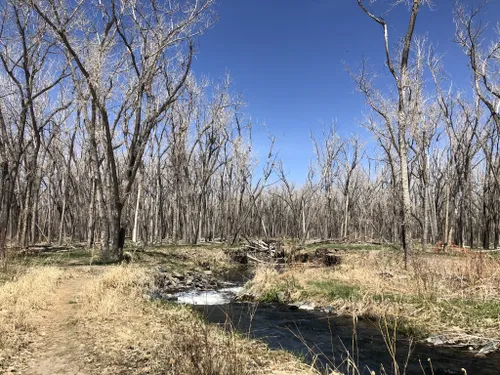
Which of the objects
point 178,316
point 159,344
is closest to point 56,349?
point 159,344

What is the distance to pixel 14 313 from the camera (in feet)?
21.3

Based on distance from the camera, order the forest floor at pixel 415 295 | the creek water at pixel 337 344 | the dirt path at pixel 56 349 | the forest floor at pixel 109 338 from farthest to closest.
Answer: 1. the forest floor at pixel 415 295
2. the creek water at pixel 337 344
3. the dirt path at pixel 56 349
4. the forest floor at pixel 109 338

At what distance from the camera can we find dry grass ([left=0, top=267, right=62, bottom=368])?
17.8 ft

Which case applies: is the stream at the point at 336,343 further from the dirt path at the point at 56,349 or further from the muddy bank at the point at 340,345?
the dirt path at the point at 56,349

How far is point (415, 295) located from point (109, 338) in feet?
24.5

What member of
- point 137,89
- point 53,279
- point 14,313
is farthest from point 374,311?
point 137,89

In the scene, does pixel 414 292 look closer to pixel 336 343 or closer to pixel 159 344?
pixel 336 343

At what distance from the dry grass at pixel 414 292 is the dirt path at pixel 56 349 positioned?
406cm

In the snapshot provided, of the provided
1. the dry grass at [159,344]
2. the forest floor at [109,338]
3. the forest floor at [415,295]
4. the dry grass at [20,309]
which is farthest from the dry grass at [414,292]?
the dry grass at [20,309]

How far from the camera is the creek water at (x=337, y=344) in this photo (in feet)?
19.8

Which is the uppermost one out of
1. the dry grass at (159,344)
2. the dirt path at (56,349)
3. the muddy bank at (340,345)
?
the dry grass at (159,344)

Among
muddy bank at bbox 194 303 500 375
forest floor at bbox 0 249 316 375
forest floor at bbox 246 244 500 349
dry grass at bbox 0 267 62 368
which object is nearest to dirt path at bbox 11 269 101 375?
Result: forest floor at bbox 0 249 316 375

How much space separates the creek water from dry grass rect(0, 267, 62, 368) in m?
2.85

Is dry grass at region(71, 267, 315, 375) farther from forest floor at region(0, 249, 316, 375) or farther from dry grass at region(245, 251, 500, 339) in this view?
dry grass at region(245, 251, 500, 339)
